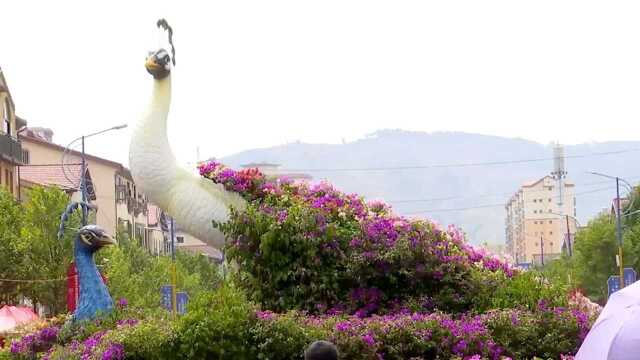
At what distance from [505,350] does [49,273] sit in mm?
23776

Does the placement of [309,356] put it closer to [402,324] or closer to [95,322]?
[402,324]

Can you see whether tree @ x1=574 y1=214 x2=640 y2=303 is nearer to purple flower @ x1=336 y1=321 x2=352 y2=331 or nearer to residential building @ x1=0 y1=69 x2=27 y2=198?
residential building @ x1=0 y1=69 x2=27 y2=198

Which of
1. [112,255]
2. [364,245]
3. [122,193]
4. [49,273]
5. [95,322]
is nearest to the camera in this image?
[364,245]

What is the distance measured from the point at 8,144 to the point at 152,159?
3133cm

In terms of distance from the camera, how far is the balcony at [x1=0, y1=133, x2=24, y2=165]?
44.4 meters

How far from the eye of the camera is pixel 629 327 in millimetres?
6492

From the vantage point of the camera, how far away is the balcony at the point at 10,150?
44.4 m

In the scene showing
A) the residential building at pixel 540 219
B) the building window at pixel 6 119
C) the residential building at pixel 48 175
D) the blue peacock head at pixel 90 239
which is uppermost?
the building window at pixel 6 119

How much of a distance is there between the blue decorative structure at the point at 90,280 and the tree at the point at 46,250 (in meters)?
16.8

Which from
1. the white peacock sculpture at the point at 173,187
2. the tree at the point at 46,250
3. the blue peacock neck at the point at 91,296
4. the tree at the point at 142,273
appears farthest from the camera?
the tree at the point at 142,273

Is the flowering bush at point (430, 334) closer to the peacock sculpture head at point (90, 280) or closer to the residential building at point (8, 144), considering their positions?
the peacock sculpture head at point (90, 280)

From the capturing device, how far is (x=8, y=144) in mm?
45344

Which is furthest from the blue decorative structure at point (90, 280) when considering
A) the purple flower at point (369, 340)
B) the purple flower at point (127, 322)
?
the purple flower at point (369, 340)

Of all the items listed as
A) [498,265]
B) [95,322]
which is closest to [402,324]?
[498,265]
